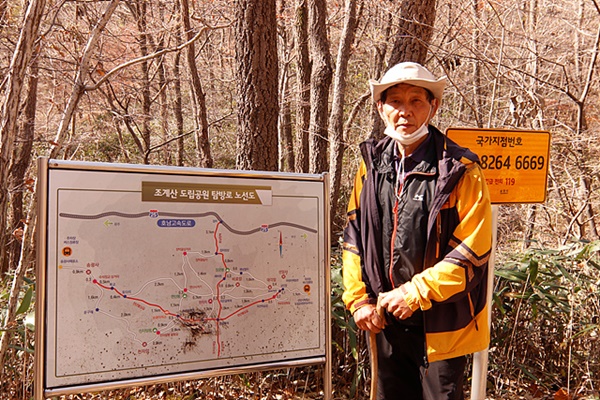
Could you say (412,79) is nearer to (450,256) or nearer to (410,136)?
(410,136)

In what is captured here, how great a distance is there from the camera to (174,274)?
2.87 m

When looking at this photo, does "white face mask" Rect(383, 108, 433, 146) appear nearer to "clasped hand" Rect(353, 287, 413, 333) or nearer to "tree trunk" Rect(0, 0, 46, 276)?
"clasped hand" Rect(353, 287, 413, 333)

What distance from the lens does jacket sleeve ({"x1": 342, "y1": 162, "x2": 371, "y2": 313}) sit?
112 inches

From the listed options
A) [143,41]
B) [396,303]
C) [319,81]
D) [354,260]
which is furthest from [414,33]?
[143,41]

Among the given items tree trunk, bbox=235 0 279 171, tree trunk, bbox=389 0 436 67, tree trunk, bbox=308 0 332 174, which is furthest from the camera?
tree trunk, bbox=308 0 332 174

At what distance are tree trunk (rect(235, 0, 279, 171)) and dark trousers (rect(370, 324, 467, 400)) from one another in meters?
2.79

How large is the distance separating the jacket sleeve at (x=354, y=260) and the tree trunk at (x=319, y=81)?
642 centimetres

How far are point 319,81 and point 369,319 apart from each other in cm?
710

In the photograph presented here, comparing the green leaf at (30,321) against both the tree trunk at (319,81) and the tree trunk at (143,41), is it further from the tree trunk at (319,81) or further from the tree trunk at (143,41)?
the tree trunk at (143,41)

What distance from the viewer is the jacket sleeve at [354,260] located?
9.34 ft

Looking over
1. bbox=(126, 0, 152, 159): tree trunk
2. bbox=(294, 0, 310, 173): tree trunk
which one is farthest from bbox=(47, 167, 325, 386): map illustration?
bbox=(126, 0, 152, 159): tree trunk

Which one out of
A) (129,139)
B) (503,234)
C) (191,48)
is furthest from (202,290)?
(129,139)

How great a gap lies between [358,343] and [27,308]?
7.32 feet

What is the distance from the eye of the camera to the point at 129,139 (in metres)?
18.5
